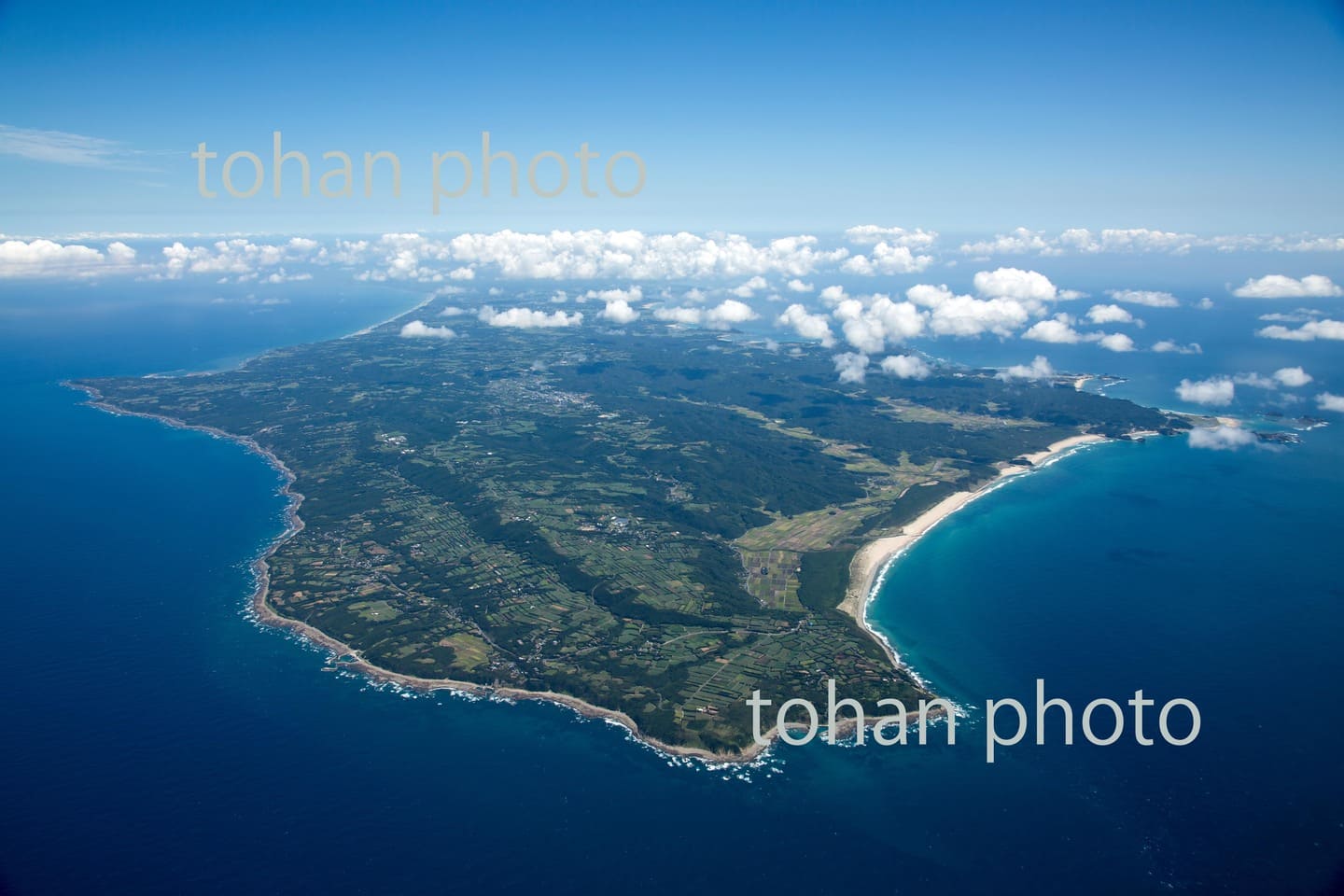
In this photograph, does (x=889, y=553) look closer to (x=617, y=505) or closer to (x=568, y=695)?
(x=617, y=505)

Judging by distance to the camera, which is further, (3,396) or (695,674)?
(3,396)

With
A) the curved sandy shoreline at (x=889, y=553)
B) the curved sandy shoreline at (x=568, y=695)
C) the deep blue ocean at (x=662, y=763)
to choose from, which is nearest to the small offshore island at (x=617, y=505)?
the curved sandy shoreline at (x=568, y=695)

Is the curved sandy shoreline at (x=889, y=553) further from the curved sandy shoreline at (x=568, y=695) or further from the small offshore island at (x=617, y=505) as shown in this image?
the small offshore island at (x=617, y=505)

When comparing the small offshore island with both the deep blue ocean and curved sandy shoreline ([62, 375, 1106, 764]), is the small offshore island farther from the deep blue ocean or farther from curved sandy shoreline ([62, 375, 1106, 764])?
the deep blue ocean

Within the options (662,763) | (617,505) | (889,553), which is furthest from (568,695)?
(889,553)

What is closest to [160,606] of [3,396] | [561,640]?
[561,640]

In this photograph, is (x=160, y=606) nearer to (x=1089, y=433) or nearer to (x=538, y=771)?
(x=538, y=771)
